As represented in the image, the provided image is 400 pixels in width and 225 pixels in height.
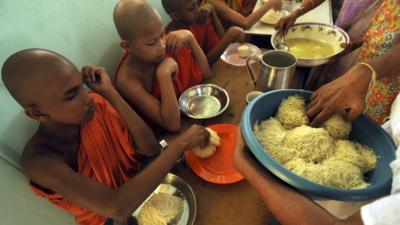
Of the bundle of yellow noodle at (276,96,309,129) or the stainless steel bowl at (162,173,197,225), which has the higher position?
the bundle of yellow noodle at (276,96,309,129)

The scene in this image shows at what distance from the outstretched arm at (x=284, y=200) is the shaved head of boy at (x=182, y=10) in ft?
3.73

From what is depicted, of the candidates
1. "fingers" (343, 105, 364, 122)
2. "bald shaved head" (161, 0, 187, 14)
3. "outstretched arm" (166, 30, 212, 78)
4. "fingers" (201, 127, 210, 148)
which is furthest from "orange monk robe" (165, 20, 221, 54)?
"fingers" (343, 105, 364, 122)

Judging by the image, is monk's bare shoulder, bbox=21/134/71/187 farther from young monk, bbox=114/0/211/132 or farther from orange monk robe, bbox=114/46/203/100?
orange monk robe, bbox=114/46/203/100

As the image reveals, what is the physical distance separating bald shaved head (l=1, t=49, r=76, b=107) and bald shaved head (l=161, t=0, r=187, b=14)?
35.5 inches

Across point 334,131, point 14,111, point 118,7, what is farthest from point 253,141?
point 118,7

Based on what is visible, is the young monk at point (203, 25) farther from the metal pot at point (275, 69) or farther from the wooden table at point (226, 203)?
the wooden table at point (226, 203)

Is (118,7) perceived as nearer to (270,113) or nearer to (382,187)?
(270,113)

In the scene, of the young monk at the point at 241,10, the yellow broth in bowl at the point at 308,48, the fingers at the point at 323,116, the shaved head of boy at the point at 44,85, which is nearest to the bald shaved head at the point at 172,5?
the young monk at the point at 241,10

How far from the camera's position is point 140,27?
3.62 ft

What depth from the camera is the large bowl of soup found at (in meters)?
1.38

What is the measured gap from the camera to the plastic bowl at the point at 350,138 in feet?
1.73

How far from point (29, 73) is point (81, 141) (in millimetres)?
324

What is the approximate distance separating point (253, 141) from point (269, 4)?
1522 millimetres

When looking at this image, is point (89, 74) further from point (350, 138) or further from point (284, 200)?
point (350, 138)
